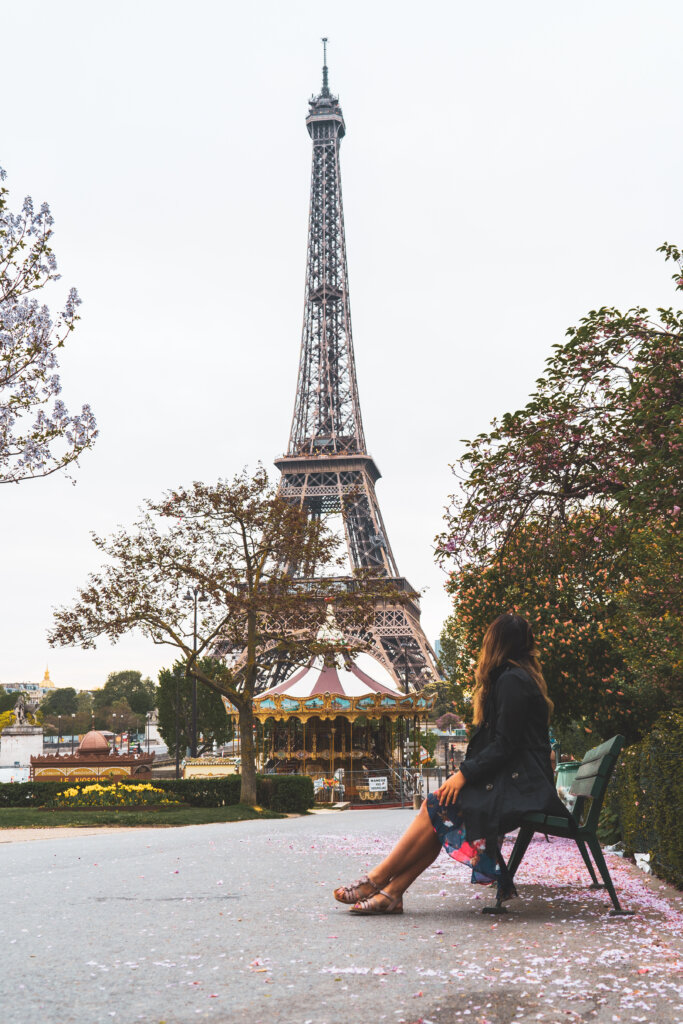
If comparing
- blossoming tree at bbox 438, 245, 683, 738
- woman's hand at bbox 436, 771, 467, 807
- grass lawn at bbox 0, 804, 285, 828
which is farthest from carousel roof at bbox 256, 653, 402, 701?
woman's hand at bbox 436, 771, 467, 807

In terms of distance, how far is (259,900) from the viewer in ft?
20.5

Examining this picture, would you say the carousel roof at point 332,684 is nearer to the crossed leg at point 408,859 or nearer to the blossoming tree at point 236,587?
the blossoming tree at point 236,587

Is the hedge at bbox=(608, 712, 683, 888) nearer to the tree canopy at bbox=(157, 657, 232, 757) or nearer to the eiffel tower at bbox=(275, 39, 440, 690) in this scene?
the eiffel tower at bbox=(275, 39, 440, 690)

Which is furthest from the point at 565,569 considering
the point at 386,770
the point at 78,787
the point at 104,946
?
the point at 386,770

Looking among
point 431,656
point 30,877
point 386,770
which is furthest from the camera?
point 431,656

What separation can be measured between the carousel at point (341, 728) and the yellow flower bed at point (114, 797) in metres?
6.50

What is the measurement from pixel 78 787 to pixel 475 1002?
21.0 metres

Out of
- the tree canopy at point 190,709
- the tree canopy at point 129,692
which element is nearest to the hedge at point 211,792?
the tree canopy at point 190,709

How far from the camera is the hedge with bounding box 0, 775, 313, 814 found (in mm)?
22672

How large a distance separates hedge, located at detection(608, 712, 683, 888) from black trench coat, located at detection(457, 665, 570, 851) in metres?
1.44

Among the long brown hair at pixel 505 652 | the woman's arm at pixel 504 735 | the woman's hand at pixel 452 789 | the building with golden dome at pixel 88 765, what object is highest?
the long brown hair at pixel 505 652

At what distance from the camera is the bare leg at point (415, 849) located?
17.5ft

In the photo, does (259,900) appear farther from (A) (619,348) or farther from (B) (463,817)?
(A) (619,348)

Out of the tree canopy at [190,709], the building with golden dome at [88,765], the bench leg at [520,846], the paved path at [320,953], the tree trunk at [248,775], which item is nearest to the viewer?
the paved path at [320,953]
